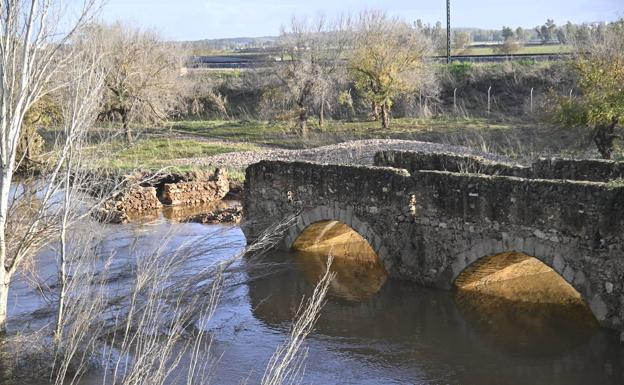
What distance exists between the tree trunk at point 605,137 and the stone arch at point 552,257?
43.1 ft

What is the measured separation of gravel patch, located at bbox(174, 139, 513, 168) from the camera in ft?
82.0

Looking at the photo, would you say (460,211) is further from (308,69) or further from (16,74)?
(308,69)

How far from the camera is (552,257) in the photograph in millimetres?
11484

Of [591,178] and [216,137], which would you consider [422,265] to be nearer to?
[591,178]

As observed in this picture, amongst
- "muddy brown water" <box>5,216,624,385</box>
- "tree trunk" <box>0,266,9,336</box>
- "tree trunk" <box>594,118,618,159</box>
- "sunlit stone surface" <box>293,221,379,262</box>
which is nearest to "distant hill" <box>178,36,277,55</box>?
"tree trunk" <box>594,118,618,159</box>

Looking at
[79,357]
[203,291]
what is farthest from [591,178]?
[79,357]

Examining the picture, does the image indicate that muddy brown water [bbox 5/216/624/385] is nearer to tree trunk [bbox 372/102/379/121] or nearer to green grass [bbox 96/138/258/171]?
green grass [bbox 96/138/258/171]

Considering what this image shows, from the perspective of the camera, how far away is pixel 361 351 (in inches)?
459

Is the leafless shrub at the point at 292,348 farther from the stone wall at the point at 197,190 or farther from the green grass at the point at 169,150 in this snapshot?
the green grass at the point at 169,150

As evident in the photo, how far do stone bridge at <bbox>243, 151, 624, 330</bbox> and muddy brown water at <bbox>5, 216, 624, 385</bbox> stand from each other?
0.58m

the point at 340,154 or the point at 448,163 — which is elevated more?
the point at 448,163

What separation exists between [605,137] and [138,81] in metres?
18.5

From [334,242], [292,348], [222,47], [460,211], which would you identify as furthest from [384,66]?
[222,47]

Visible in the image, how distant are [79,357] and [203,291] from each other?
1.83 meters
